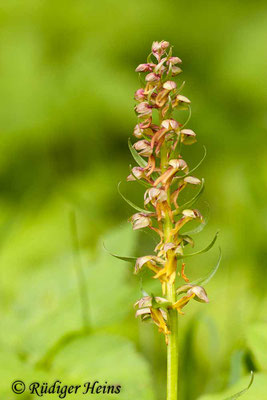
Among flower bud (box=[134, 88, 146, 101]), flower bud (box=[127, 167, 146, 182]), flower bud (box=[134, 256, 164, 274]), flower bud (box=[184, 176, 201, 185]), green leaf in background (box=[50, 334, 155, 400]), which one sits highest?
flower bud (box=[134, 88, 146, 101])

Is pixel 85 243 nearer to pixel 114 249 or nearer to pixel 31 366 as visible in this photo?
pixel 114 249

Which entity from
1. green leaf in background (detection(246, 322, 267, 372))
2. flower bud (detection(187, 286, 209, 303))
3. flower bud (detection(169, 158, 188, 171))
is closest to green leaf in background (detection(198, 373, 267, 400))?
green leaf in background (detection(246, 322, 267, 372))

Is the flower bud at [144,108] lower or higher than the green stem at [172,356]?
higher

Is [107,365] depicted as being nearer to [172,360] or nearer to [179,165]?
[172,360]

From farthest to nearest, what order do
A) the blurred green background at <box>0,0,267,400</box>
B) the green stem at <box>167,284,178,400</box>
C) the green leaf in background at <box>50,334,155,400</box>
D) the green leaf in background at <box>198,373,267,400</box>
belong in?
the blurred green background at <box>0,0,267,400</box>
the green leaf in background at <box>50,334,155,400</box>
the green leaf in background at <box>198,373,267,400</box>
the green stem at <box>167,284,178,400</box>

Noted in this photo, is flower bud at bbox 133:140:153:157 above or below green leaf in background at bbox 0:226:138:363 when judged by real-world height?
above

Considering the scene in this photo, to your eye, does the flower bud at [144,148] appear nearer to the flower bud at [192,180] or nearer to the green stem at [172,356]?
the flower bud at [192,180]

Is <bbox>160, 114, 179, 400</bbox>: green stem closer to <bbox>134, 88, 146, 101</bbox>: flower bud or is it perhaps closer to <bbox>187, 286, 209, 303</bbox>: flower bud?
<bbox>187, 286, 209, 303</bbox>: flower bud

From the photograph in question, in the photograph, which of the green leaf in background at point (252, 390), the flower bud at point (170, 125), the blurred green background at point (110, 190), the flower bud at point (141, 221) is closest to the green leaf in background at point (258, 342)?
the blurred green background at point (110, 190)
